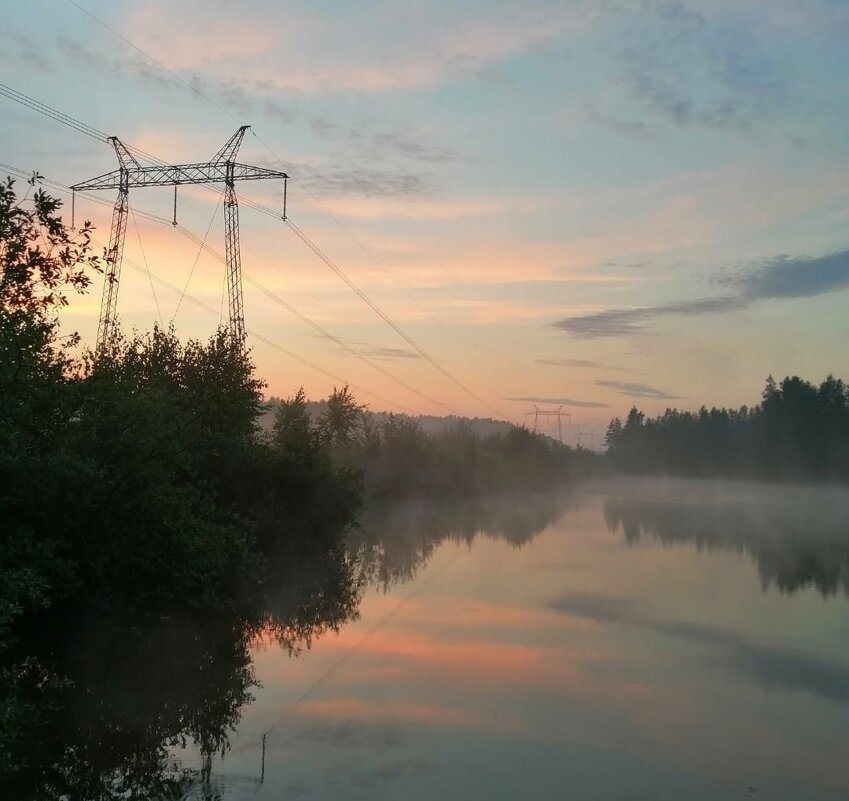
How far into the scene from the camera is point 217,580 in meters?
23.9

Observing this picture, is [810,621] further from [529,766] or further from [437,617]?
[529,766]

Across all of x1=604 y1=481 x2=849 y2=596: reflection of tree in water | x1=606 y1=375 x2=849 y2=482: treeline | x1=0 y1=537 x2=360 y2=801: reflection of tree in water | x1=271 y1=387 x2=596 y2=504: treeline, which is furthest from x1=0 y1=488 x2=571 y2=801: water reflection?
x1=606 y1=375 x2=849 y2=482: treeline

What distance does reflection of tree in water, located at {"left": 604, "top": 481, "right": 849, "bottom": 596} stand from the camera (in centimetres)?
3139

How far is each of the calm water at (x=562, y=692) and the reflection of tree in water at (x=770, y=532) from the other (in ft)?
2.14

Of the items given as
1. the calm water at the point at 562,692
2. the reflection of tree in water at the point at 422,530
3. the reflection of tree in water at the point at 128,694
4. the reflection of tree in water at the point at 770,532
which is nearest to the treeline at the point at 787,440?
the reflection of tree in water at the point at 770,532

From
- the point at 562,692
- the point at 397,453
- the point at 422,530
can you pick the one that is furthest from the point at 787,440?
the point at 562,692

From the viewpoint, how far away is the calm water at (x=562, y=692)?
417 inches

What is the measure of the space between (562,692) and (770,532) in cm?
3899

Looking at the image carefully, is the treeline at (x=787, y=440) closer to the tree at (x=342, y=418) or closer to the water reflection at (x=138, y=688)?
the tree at (x=342, y=418)

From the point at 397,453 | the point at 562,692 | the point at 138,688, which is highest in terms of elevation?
the point at 397,453

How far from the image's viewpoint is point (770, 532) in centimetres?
4975

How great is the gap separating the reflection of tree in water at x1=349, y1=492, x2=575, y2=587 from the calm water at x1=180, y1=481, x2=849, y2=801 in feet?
7.73

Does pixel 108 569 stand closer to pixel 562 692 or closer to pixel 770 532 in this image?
pixel 562 692

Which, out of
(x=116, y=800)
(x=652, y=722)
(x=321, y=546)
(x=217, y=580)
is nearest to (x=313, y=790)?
(x=116, y=800)
